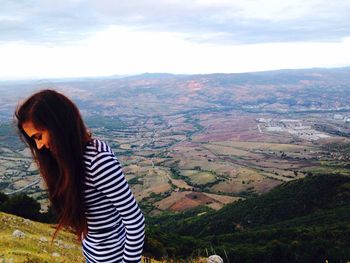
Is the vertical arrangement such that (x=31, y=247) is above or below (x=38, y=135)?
below

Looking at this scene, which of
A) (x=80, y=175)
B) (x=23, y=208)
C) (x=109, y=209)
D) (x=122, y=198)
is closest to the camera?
(x=122, y=198)

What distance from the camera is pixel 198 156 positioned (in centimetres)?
19062

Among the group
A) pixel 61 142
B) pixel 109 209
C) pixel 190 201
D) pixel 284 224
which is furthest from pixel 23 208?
pixel 190 201

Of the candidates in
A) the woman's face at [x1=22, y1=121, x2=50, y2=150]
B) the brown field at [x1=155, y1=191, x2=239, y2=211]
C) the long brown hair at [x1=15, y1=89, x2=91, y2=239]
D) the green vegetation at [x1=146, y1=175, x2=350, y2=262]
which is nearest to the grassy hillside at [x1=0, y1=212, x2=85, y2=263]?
the long brown hair at [x1=15, y1=89, x2=91, y2=239]

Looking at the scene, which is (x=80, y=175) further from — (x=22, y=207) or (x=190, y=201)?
(x=190, y=201)

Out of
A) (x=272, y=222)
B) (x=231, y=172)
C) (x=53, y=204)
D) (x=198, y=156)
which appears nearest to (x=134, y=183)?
(x=231, y=172)

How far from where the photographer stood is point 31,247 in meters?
13.1

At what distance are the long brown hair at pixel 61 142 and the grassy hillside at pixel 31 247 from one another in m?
4.91

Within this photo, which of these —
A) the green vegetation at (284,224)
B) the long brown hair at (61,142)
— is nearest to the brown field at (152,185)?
the green vegetation at (284,224)

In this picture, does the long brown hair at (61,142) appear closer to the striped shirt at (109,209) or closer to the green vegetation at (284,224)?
the striped shirt at (109,209)

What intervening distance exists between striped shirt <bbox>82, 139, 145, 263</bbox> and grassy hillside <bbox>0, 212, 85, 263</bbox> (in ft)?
15.4

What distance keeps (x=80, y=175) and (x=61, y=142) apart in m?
0.36

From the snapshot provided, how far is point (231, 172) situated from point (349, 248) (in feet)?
344

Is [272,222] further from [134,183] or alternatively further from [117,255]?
[117,255]
